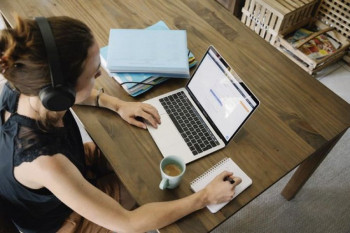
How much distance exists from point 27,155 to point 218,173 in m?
0.56

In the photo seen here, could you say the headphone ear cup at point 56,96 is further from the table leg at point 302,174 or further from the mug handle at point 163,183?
the table leg at point 302,174

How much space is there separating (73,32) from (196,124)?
1.69 feet

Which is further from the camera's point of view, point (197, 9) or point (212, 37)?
point (197, 9)

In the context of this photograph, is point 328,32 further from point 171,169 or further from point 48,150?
point 48,150

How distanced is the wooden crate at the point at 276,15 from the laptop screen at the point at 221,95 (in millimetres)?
1236

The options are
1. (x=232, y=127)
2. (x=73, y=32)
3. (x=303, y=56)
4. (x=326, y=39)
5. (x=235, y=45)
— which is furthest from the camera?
(x=326, y=39)

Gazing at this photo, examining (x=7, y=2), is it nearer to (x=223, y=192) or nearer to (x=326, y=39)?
(x=223, y=192)

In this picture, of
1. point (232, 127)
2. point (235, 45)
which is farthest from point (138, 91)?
point (235, 45)

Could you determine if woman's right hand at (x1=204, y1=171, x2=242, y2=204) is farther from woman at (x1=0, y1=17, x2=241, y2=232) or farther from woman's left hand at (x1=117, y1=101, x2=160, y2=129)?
woman's left hand at (x1=117, y1=101, x2=160, y2=129)

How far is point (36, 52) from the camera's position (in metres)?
0.77

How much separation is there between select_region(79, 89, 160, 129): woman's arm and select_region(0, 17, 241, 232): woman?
14 centimetres

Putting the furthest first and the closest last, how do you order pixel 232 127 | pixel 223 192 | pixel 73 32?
pixel 232 127, pixel 223 192, pixel 73 32

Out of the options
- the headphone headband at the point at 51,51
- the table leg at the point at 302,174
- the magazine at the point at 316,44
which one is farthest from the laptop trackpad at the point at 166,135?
the magazine at the point at 316,44

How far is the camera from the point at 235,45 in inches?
55.0
